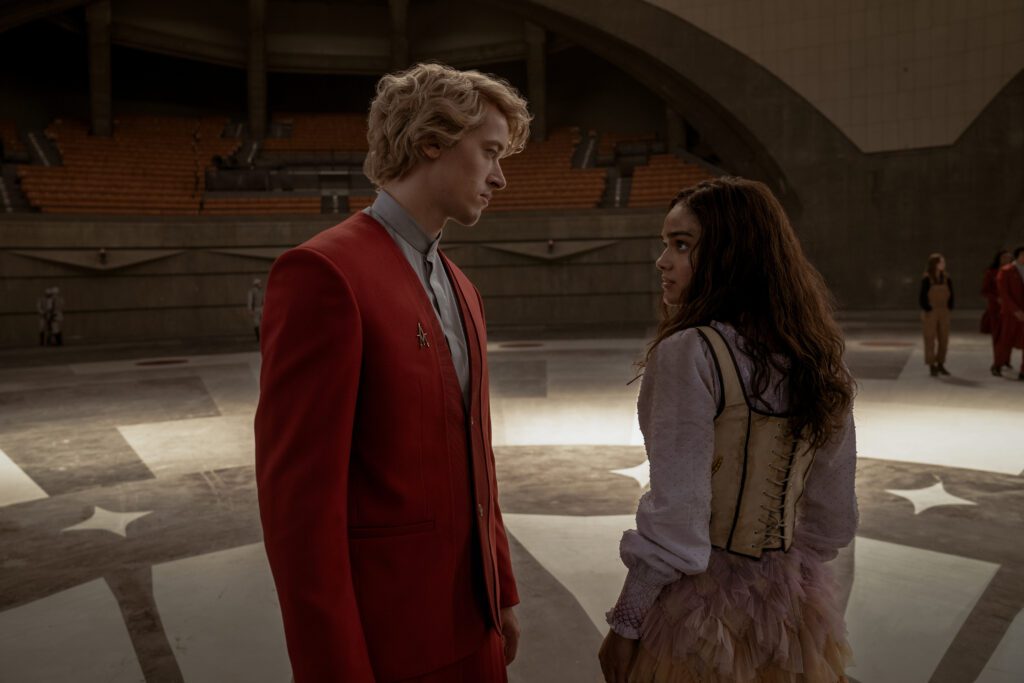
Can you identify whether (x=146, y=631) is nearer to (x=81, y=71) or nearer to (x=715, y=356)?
(x=715, y=356)

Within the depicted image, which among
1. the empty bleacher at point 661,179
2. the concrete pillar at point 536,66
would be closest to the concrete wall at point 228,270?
the empty bleacher at point 661,179

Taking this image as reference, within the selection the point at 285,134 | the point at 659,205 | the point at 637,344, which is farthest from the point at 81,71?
the point at 637,344

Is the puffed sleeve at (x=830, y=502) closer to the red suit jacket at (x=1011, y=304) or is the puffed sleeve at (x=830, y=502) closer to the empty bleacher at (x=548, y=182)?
the red suit jacket at (x=1011, y=304)

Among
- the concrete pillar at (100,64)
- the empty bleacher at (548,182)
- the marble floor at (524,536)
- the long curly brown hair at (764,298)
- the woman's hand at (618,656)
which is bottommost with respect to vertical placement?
the marble floor at (524,536)

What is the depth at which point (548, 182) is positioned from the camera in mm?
20766

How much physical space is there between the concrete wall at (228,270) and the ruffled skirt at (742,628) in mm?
15854

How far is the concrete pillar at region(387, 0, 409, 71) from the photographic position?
2377 cm

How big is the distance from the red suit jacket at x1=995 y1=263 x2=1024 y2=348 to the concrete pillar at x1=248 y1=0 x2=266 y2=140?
2155cm

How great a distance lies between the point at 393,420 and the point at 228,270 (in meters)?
17.3

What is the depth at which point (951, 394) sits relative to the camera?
7926 millimetres

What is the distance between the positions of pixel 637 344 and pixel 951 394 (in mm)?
6004

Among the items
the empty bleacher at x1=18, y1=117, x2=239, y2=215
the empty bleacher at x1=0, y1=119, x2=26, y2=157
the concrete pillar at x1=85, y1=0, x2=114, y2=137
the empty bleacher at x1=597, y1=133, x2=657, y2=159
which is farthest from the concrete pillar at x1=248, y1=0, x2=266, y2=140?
the empty bleacher at x1=597, y1=133, x2=657, y2=159

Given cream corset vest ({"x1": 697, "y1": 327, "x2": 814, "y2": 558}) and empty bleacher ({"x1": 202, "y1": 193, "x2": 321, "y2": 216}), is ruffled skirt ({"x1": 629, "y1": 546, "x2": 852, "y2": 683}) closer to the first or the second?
cream corset vest ({"x1": 697, "y1": 327, "x2": 814, "y2": 558})

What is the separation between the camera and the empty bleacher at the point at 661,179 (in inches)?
772
